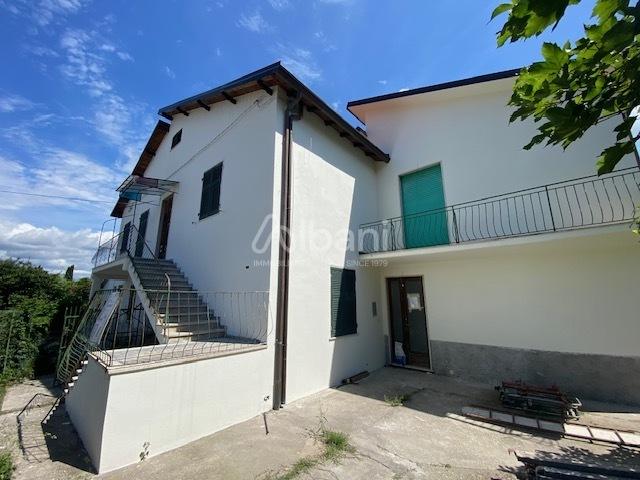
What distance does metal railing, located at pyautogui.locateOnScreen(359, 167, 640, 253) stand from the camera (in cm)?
578

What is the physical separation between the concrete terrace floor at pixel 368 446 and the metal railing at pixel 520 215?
11.7 ft

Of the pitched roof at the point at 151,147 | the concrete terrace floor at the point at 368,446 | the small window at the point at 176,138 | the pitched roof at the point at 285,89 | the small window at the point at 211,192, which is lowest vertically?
the concrete terrace floor at the point at 368,446

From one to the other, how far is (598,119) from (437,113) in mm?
7620

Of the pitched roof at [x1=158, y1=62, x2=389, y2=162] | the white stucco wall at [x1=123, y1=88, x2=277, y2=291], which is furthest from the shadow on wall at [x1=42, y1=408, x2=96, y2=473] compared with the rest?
the pitched roof at [x1=158, y1=62, x2=389, y2=162]

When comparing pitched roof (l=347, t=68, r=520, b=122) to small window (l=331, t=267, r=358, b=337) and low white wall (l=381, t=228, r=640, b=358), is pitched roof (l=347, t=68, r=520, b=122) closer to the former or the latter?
low white wall (l=381, t=228, r=640, b=358)

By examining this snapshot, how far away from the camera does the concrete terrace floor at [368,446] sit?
348cm

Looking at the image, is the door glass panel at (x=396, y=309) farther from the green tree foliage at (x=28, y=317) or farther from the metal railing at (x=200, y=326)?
the green tree foliage at (x=28, y=317)

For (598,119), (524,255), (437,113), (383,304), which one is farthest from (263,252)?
(437,113)

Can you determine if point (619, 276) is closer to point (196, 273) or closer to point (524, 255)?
point (524, 255)

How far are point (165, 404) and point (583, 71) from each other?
18.3 feet

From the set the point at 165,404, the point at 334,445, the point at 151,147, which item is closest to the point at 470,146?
the point at 334,445

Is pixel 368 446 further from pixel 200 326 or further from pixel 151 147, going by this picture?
pixel 151 147

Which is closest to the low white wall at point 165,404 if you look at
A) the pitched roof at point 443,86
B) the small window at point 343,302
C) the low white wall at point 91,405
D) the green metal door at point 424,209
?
the low white wall at point 91,405

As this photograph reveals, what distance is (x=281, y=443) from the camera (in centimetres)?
415
